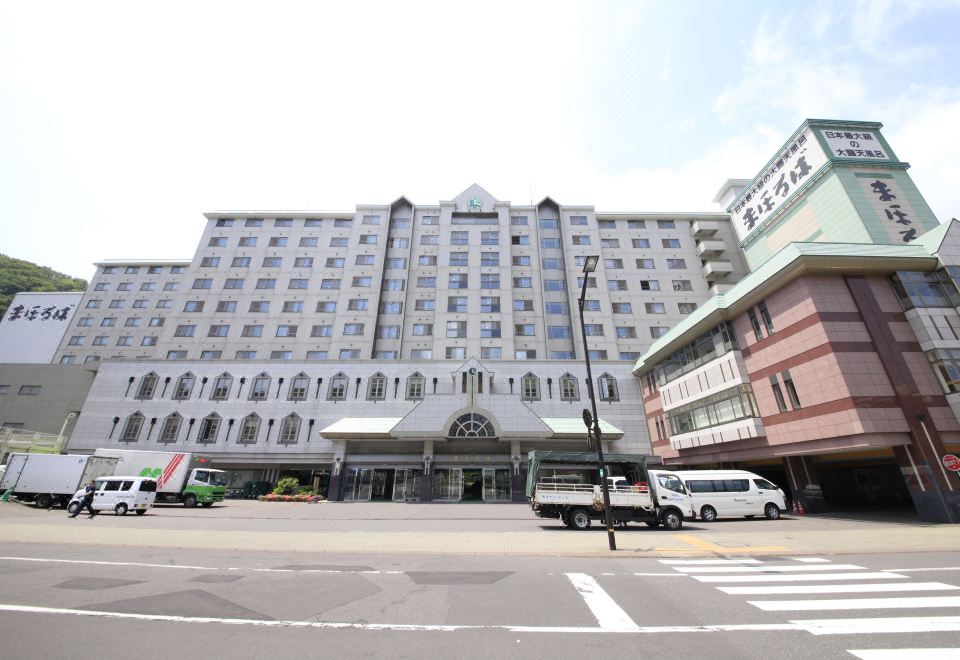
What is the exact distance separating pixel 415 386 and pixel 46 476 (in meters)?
24.7

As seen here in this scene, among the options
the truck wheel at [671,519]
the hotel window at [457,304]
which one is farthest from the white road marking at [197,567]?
the hotel window at [457,304]

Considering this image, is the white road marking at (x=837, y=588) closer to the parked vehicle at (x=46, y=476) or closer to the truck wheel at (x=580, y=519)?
the truck wheel at (x=580, y=519)

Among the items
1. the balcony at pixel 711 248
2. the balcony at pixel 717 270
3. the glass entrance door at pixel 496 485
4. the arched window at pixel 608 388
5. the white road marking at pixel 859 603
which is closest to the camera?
the white road marking at pixel 859 603

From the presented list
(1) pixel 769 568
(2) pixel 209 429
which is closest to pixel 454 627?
(1) pixel 769 568

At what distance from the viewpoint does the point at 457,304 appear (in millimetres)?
43469

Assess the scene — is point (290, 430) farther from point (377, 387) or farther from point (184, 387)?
point (184, 387)

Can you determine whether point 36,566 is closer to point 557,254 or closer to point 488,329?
point 488,329

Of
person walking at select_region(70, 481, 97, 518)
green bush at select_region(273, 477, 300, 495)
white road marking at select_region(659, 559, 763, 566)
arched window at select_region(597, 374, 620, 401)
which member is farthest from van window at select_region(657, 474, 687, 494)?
green bush at select_region(273, 477, 300, 495)

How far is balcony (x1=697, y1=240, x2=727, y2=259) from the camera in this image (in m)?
45.4

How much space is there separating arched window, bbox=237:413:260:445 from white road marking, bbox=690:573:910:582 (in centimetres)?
3685

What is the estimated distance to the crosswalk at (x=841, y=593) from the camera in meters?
5.51

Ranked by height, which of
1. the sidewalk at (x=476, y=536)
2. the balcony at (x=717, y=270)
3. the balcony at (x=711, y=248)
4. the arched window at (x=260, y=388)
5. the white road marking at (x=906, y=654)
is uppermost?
the balcony at (x=711, y=248)

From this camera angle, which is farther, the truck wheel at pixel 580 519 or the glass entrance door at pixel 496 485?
the glass entrance door at pixel 496 485

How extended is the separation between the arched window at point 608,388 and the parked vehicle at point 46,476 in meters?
38.9
